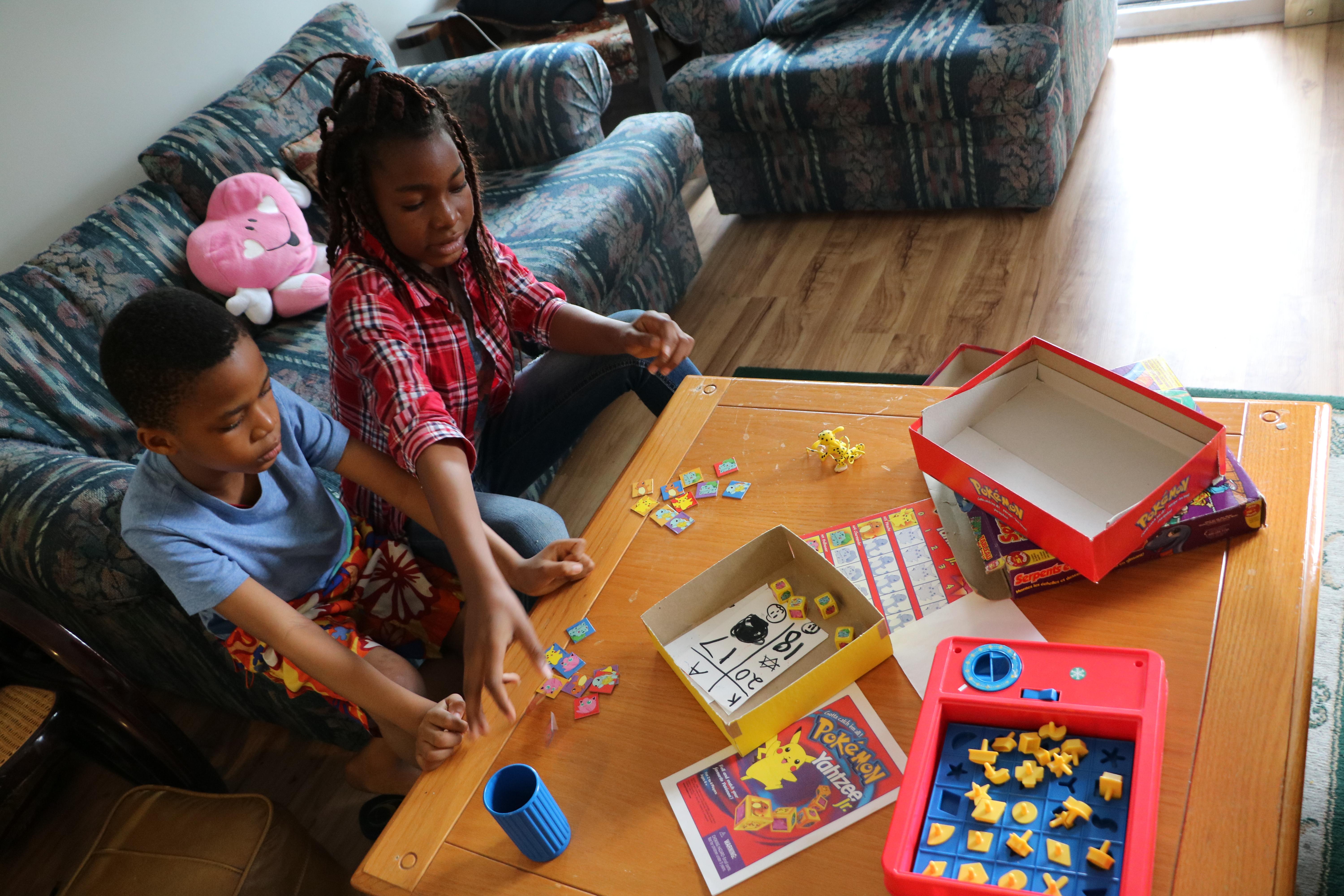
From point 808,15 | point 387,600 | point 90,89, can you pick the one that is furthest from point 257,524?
point 808,15

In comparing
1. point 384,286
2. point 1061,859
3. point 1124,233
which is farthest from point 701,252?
point 1061,859

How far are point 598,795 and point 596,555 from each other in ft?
1.17

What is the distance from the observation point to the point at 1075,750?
2.63ft

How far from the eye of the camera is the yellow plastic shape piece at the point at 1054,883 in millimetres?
718

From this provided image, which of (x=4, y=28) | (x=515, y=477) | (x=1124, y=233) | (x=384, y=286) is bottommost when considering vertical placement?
(x=1124, y=233)

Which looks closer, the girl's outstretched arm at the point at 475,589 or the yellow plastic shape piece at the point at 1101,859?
the yellow plastic shape piece at the point at 1101,859

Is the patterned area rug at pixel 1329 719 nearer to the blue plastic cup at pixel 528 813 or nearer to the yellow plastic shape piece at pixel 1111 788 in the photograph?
the yellow plastic shape piece at pixel 1111 788

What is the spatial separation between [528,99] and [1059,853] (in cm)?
231

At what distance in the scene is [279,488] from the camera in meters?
1.37

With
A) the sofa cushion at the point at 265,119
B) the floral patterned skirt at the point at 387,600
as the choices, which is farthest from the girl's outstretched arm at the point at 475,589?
the sofa cushion at the point at 265,119

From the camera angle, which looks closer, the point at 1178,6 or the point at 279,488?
the point at 279,488

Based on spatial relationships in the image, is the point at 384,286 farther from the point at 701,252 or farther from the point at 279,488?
the point at 701,252

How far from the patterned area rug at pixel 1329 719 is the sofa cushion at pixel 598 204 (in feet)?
4.31

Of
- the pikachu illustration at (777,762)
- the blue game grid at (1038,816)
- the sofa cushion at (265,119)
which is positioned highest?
the sofa cushion at (265,119)
